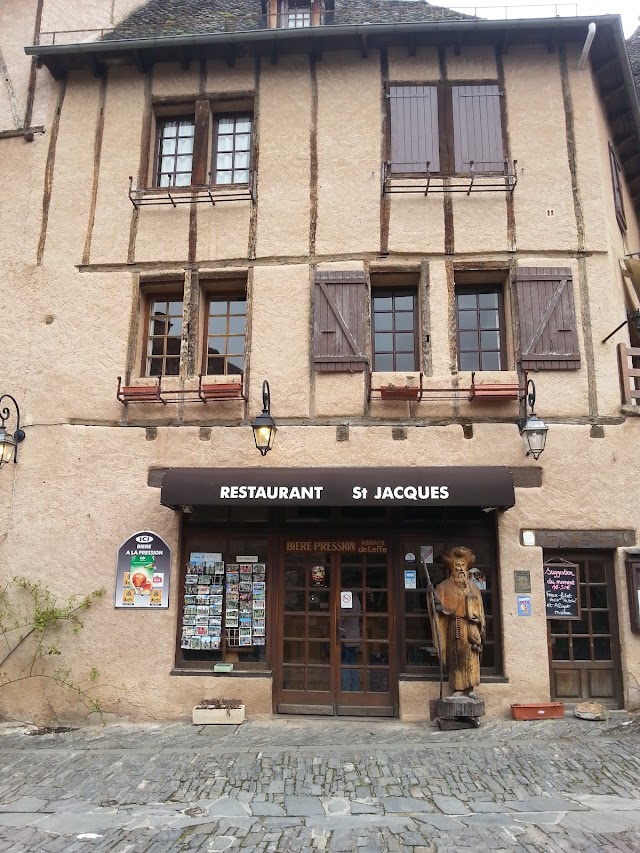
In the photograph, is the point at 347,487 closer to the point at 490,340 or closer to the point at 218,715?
the point at 490,340

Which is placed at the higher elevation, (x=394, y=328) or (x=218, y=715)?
(x=394, y=328)

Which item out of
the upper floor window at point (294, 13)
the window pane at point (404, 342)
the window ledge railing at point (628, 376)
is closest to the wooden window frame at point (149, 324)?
the window pane at point (404, 342)

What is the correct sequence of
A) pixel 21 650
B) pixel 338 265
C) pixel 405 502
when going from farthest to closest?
pixel 338 265 → pixel 21 650 → pixel 405 502

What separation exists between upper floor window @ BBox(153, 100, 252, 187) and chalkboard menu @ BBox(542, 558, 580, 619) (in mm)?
6790

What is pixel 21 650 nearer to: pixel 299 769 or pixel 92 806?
pixel 92 806

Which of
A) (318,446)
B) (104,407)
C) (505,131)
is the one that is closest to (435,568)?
(318,446)

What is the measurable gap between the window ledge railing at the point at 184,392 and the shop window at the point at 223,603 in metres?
1.83

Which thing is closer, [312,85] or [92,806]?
[92,806]

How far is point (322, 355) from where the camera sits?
8219mm

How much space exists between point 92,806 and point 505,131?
9259 millimetres

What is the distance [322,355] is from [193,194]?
3.03 m

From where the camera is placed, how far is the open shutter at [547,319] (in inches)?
318

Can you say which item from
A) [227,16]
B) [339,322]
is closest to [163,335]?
[339,322]

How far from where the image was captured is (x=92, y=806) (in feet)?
17.4
